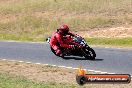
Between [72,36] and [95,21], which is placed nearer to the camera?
[72,36]

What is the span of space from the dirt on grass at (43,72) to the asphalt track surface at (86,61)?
1093 mm

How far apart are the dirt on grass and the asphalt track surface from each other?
3.59 feet

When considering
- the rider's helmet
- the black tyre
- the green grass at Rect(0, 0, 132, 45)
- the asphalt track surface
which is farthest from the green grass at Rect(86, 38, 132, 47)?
the green grass at Rect(0, 0, 132, 45)

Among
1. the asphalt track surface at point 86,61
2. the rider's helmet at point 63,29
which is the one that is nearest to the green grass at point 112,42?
the asphalt track surface at point 86,61

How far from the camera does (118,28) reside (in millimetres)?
35875

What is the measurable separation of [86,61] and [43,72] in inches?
135

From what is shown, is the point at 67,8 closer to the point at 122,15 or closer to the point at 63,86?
the point at 122,15

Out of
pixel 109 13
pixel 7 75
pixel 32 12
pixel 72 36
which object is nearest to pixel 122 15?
pixel 109 13

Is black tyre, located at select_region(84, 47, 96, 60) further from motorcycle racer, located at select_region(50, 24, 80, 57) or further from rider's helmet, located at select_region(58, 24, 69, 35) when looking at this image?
rider's helmet, located at select_region(58, 24, 69, 35)

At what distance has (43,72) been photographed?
15422 mm

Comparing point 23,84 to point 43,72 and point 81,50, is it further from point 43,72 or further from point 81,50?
point 81,50

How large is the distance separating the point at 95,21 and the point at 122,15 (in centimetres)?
265

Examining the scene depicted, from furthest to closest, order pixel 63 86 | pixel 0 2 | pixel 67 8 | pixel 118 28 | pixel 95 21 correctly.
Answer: pixel 0 2
pixel 67 8
pixel 95 21
pixel 118 28
pixel 63 86

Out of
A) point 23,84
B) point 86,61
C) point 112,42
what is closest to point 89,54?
point 86,61
